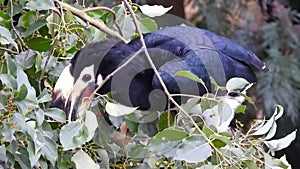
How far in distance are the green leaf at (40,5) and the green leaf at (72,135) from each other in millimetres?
147

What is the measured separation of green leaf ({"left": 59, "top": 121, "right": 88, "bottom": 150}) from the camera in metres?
0.67

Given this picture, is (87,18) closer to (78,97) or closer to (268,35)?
(78,97)

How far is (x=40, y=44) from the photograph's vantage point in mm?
830

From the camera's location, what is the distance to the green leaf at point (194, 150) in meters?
0.64

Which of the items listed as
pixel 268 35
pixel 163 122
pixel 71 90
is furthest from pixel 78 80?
pixel 268 35

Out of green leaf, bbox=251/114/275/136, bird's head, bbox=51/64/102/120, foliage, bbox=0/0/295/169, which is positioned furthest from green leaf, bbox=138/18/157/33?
green leaf, bbox=251/114/275/136

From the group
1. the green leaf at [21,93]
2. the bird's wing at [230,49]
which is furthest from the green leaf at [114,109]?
the bird's wing at [230,49]

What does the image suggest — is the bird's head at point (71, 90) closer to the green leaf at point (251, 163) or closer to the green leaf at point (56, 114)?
the green leaf at point (56, 114)

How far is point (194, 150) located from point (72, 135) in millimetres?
128

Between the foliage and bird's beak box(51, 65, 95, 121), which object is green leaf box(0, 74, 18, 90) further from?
bird's beak box(51, 65, 95, 121)

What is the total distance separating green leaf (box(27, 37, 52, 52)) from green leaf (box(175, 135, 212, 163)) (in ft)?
0.86

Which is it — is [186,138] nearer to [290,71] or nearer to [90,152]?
[90,152]

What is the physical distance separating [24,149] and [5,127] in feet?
0.13

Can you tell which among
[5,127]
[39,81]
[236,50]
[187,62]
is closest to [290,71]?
[236,50]
